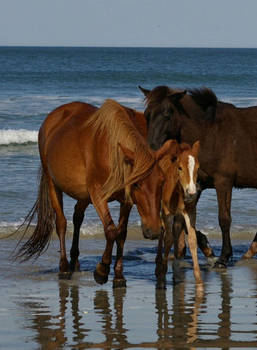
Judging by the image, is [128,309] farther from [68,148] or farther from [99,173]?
[68,148]

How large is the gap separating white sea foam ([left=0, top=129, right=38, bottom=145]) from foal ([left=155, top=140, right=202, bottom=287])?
486 inches

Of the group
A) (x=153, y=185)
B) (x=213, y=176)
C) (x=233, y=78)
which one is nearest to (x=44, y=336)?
(x=153, y=185)

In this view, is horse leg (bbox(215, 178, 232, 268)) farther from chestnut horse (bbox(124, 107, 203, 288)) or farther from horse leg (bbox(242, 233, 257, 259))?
chestnut horse (bbox(124, 107, 203, 288))

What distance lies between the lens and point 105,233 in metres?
6.92

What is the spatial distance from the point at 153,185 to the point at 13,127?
17.0m

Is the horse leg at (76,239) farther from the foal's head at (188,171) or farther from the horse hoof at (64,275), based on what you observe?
the foal's head at (188,171)

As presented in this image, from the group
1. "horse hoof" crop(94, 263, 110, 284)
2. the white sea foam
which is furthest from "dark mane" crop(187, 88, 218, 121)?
the white sea foam

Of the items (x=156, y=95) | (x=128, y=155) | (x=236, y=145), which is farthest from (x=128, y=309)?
(x=236, y=145)

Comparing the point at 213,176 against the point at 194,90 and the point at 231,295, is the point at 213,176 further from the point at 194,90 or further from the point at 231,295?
the point at 231,295

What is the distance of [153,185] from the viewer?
6.30 meters

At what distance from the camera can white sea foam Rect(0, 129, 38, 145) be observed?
19469 mm

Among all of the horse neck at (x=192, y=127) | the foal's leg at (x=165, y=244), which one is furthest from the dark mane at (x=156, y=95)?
the foal's leg at (x=165, y=244)

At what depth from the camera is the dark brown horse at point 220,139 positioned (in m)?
8.33

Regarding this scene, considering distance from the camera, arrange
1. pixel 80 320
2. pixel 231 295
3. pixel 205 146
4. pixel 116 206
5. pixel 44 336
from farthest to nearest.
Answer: pixel 116 206
pixel 205 146
pixel 231 295
pixel 80 320
pixel 44 336
